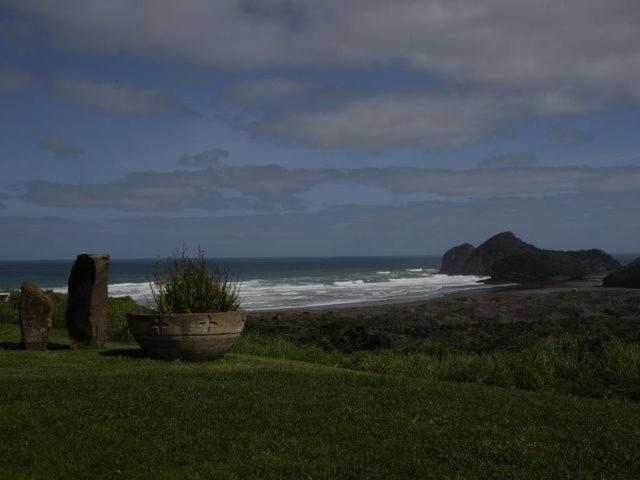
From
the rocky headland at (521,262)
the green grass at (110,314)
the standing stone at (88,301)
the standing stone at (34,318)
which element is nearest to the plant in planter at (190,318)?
the standing stone at (88,301)

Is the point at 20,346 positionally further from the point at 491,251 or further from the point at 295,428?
the point at 491,251

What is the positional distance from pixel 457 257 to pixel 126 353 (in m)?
115

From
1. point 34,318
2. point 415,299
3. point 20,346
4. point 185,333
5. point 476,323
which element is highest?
point 34,318

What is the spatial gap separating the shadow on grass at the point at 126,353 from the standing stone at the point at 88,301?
635mm

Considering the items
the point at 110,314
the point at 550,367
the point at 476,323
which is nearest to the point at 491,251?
the point at 476,323

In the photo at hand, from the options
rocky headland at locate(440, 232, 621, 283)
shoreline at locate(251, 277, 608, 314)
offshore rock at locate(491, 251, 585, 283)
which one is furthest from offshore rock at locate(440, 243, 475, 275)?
shoreline at locate(251, 277, 608, 314)

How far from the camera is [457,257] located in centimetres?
12631

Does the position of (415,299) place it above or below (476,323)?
above

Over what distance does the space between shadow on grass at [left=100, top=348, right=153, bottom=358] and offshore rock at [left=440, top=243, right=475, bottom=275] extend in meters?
108

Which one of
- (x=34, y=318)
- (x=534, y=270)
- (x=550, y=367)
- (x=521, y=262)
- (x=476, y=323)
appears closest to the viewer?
(x=550, y=367)

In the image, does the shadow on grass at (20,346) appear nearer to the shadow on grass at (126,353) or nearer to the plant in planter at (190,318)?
the shadow on grass at (126,353)

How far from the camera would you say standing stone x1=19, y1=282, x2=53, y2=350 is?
1501cm

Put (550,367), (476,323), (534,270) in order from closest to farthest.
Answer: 1. (550,367)
2. (476,323)
3. (534,270)

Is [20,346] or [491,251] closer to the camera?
[20,346]
